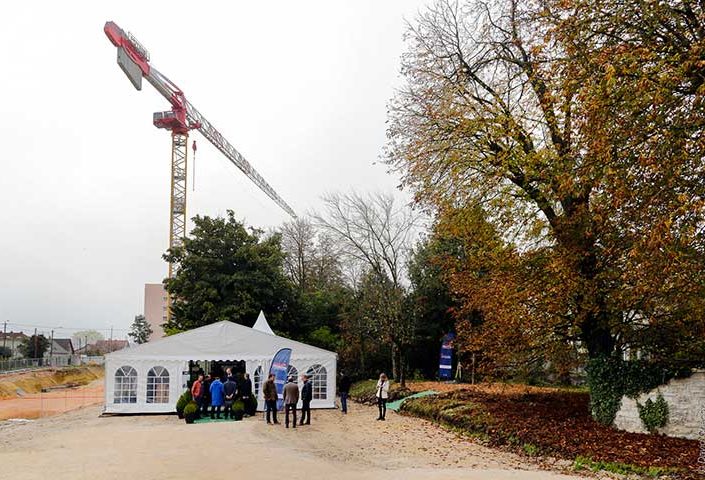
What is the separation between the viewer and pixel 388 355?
33156 millimetres

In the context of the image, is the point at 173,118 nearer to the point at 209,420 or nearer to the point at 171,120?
the point at 171,120

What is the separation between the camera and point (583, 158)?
37.1 ft

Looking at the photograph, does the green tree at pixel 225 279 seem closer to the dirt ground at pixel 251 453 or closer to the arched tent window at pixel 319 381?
the arched tent window at pixel 319 381

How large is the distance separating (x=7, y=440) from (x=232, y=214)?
67.7 feet

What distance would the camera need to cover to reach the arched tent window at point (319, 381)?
72.1 ft

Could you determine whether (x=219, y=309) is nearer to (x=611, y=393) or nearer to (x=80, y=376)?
(x=611, y=393)

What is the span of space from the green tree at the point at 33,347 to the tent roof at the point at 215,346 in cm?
5728

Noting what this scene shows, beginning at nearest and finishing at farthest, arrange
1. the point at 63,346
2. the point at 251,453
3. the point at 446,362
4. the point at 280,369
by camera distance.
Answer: the point at 251,453, the point at 280,369, the point at 446,362, the point at 63,346

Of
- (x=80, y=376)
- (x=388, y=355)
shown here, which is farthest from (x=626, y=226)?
(x=80, y=376)

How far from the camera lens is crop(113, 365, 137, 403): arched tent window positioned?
2088cm

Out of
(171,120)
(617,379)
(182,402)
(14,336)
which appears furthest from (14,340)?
(617,379)

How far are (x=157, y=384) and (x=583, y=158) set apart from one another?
51.9 ft

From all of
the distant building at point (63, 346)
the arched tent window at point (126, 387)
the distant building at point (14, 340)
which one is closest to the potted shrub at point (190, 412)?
the arched tent window at point (126, 387)

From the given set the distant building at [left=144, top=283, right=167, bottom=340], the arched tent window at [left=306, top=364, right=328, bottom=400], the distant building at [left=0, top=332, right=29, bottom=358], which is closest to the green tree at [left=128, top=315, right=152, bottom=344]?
the distant building at [left=144, top=283, right=167, bottom=340]
